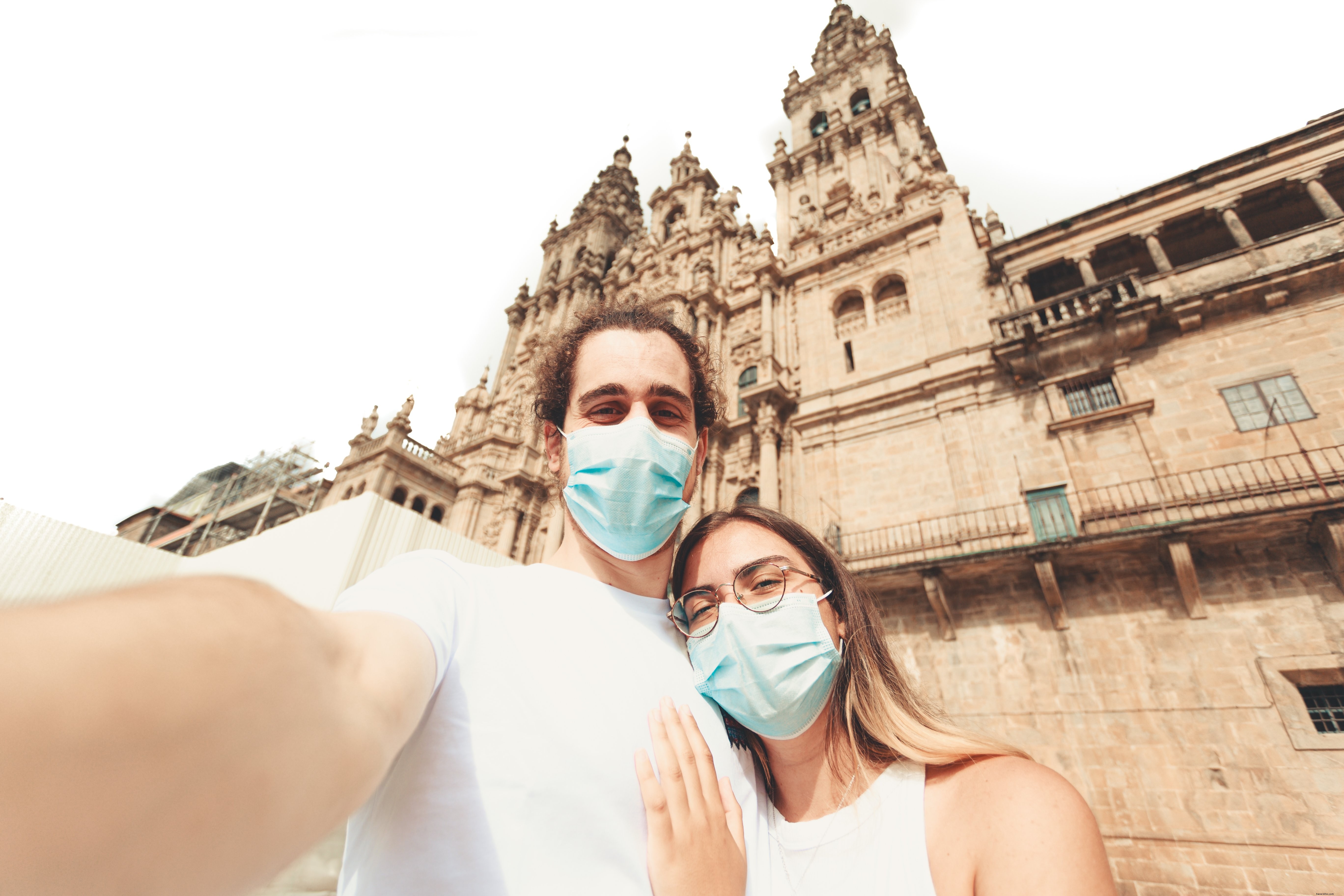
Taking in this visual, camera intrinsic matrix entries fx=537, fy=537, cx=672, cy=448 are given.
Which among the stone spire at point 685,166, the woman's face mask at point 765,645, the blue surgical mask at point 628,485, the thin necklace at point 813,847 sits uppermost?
the stone spire at point 685,166

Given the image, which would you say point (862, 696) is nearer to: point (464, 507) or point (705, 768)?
point (705, 768)

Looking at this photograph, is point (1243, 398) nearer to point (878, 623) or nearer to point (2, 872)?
point (878, 623)

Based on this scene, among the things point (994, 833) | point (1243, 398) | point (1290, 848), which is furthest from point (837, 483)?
point (994, 833)

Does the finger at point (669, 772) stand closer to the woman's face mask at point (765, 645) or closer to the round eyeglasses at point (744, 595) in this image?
the woman's face mask at point (765, 645)

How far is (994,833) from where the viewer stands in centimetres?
164

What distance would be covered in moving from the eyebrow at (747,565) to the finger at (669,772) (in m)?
0.92

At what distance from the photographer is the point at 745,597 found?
8.57 feet

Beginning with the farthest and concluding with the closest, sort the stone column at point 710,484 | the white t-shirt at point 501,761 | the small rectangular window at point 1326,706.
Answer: the stone column at point 710,484, the small rectangular window at point 1326,706, the white t-shirt at point 501,761

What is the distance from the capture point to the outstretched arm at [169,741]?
1.46 ft

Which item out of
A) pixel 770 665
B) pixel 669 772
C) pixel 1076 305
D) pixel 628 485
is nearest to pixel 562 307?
pixel 1076 305

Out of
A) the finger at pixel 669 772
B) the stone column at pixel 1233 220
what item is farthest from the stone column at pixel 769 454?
the finger at pixel 669 772

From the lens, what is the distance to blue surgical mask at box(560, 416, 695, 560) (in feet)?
7.48

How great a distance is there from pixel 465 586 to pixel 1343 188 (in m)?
18.7

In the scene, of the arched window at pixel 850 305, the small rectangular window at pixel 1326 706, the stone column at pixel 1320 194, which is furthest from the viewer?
the arched window at pixel 850 305
